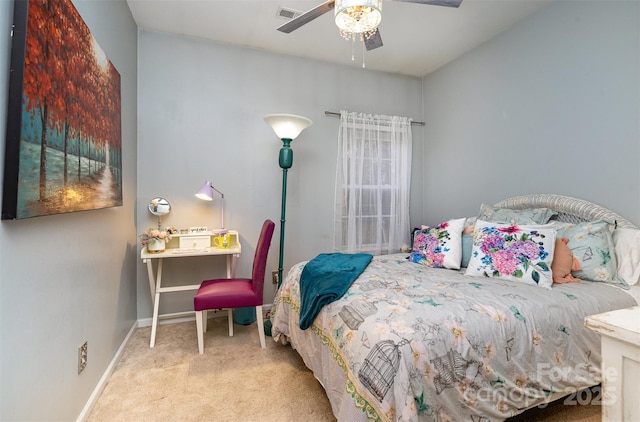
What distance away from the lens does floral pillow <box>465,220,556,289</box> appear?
181cm

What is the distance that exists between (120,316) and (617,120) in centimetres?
375

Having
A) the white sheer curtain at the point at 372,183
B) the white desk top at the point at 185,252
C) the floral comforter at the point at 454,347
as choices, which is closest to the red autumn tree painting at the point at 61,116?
the white desk top at the point at 185,252

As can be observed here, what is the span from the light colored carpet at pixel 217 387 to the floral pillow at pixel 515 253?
71 centimetres

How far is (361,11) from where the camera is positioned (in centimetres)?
156

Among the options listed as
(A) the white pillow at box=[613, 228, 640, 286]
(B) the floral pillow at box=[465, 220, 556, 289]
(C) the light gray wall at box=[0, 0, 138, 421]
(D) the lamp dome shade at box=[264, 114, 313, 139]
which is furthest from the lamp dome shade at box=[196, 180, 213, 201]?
(A) the white pillow at box=[613, 228, 640, 286]

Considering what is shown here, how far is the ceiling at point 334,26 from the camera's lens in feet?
7.70

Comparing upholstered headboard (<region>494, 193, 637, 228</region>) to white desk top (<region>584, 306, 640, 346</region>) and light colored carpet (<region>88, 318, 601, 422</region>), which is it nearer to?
light colored carpet (<region>88, 318, 601, 422</region>)

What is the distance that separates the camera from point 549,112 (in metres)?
2.38

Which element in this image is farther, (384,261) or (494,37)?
(494,37)

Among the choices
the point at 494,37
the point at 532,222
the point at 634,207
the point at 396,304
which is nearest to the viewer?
the point at 396,304

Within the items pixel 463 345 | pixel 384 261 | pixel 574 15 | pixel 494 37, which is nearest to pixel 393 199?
pixel 384 261

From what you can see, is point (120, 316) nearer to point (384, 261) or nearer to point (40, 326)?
point (40, 326)

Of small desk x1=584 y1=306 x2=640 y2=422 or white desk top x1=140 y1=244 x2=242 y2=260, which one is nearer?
small desk x1=584 y1=306 x2=640 y2=422

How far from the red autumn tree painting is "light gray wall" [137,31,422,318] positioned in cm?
99
